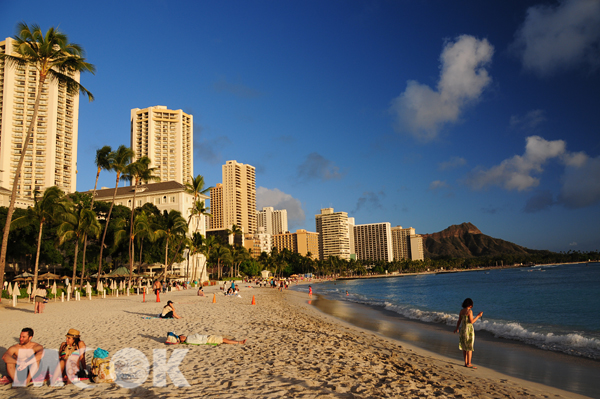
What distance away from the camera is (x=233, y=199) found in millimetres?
188250

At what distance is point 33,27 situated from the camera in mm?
18094

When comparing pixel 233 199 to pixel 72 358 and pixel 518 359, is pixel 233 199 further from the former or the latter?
pixel 72 358

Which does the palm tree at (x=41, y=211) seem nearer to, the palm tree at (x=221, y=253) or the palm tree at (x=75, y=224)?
the palm tree at (x=75, y=224)

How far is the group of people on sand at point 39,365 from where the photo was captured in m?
6.67

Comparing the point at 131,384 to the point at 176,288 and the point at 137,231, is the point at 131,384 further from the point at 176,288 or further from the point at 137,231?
the point at 176,288

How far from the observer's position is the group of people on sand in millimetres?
6672

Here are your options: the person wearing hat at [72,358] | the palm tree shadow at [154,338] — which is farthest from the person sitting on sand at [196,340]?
the person wearing hat at [72,358]

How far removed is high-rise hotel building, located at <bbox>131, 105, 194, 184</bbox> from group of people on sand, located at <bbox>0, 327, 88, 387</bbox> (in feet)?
415

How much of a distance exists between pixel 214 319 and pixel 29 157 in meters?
105

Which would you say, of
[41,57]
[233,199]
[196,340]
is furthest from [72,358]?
[233,199]

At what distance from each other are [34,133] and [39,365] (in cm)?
11431

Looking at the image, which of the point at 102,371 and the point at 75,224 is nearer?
the point at 102,371

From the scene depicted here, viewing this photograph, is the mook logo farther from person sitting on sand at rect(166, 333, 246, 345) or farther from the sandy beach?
person sitting on sand at rect(166, 333, 246, 345)

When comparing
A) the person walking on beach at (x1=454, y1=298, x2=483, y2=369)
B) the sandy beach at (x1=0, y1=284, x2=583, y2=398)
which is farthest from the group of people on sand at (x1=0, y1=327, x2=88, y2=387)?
the person walking on beach at (x1=454, y1=298, x2=483, y2=369)
